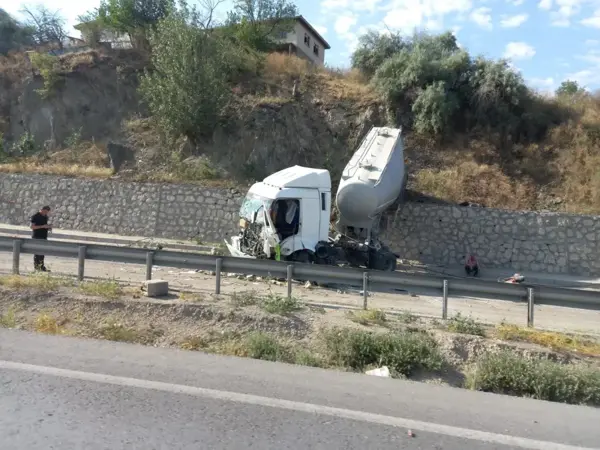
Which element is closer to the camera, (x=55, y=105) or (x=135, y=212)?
(x=135, y=212)

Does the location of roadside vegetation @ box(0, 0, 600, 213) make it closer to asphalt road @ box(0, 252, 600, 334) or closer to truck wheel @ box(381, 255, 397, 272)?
truck wheel @ box(381, 255, 397, 272)

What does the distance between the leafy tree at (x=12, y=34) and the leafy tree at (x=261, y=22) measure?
17.5 metres

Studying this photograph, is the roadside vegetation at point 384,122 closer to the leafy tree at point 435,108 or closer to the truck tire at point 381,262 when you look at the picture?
the leafy tree at point 435,108

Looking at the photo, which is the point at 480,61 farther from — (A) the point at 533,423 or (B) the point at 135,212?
(A) the point at 533,423

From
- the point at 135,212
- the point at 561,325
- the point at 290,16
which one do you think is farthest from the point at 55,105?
the point at 561,325

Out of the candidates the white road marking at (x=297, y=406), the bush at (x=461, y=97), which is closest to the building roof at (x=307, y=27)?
the bush at (x=461, y=97)

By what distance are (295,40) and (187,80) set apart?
22.2m

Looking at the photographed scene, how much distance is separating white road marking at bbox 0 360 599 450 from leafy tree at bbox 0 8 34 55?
4502 cm

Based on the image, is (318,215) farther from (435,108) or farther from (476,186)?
(435,108)

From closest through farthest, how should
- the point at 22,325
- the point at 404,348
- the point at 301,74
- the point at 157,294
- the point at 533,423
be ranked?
the point at 533,423
the point at 404,348
the point at 22,325
the point at 157,294
the point at 301,74

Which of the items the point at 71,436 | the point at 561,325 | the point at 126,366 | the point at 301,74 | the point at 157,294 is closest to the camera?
the point at 71,436

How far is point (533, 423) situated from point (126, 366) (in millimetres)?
3952

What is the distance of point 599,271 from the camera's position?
19906 millimetres

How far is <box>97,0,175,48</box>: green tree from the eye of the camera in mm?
35156
